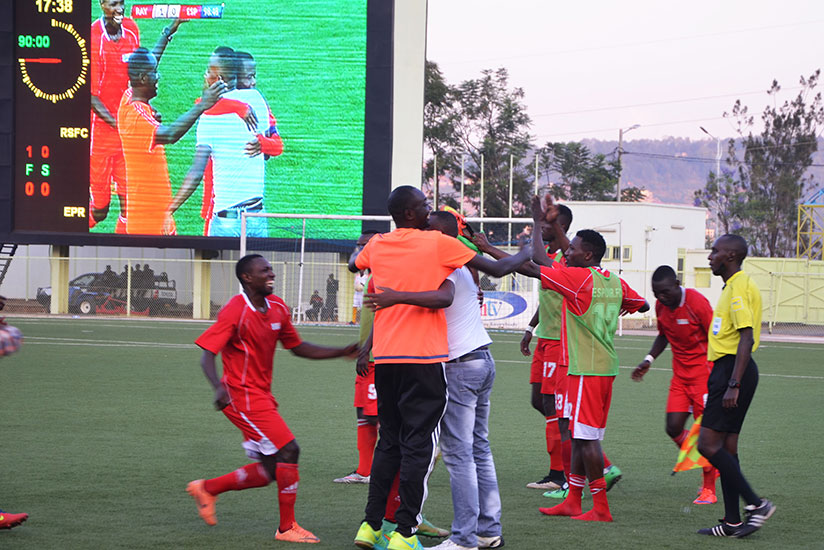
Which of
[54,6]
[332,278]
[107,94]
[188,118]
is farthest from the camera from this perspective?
→ [332,278]

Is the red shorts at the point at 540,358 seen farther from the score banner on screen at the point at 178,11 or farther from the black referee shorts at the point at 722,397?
the score banner on screen at the point at 178,11

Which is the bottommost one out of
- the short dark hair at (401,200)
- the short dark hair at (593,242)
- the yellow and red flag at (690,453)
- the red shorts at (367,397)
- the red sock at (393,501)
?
the red sock at (393,501)

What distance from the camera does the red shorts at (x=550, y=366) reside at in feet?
26.3

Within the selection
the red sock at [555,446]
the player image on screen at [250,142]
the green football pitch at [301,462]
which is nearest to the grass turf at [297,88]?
the player image on screen at [250,142]

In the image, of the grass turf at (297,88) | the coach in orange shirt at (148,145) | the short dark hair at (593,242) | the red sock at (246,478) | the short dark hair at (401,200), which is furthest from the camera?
the coach in orange shirt at (148,145)

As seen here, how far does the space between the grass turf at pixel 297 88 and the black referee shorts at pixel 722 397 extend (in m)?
22.0

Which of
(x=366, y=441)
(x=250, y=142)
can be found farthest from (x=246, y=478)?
(x=250, y=142)

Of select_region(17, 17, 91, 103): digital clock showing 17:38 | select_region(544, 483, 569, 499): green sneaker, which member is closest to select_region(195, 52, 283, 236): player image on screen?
select_region(17, 17, 91, 103): digital clock showing 17:38

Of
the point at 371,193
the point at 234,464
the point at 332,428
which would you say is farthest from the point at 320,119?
the point at 234,464

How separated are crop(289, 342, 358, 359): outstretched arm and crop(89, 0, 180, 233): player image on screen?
2313cm

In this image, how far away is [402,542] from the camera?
218 inches

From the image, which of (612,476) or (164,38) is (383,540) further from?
(164,38)

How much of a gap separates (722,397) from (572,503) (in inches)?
52.8

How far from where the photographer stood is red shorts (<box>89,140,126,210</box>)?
27703 mm
